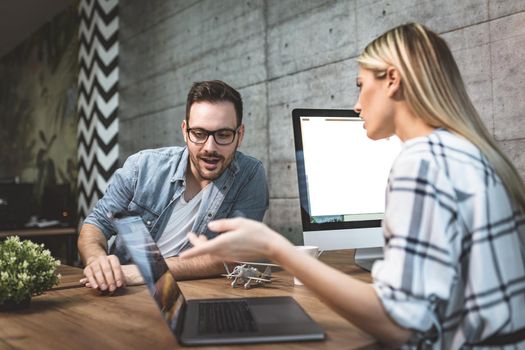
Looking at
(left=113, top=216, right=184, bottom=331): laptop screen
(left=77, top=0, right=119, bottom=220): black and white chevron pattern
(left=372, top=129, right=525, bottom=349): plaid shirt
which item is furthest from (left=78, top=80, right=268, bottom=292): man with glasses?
(left=77, top=0, right=119, bottom=220): black and white chevron pattern

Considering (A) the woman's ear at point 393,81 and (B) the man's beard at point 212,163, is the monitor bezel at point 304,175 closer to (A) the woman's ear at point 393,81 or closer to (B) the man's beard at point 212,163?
(B) the man's beard at point 212,163

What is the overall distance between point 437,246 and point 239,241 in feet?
1.06

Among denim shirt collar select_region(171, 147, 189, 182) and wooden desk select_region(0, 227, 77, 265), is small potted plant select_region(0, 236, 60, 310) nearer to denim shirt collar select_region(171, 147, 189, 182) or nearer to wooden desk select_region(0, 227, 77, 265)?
denim shirt collar select_region(171, 147, 189, 182)

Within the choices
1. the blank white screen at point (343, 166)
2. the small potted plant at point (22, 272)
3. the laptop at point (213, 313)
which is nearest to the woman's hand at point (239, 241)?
the laptop at point (213, 313)

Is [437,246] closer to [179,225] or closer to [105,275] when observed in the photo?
[105,275]

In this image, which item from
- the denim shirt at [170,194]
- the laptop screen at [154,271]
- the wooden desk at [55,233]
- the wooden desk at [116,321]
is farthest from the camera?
the wooden desk at [55,233]

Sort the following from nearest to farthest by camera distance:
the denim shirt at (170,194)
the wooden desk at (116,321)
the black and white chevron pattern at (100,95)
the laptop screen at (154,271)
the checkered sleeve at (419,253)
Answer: the checkered sleeve at (419,253), the wooden desk at (116,321), the laptop screen at (154,271), the denim shirt at (170,194), the black and white chevron pattern at (100,95)

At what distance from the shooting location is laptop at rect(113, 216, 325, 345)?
898 millimetres

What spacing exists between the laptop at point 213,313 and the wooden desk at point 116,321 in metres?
0.02

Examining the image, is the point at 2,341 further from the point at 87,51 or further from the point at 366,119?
the point at 87,51

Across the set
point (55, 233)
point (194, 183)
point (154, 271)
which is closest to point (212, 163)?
point (194, 183)

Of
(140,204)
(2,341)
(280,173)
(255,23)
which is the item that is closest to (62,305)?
(2,341)

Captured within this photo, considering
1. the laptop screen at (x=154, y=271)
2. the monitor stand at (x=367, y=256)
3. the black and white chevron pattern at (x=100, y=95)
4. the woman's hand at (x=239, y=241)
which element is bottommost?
the monitor stand at (x=367, y=256)

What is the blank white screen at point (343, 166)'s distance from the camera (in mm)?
1621
